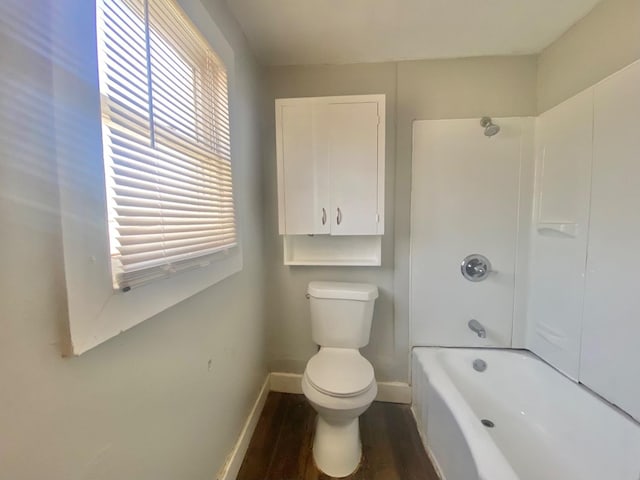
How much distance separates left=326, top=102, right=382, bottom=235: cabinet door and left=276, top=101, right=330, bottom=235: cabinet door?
68 mm

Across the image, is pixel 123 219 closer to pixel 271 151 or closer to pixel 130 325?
pixel 130 325

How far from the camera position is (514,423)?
154cm

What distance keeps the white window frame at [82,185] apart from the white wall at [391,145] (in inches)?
51.4

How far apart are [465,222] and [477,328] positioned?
0.68 meters

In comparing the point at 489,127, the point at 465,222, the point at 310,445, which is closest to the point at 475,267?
the point at 465,222

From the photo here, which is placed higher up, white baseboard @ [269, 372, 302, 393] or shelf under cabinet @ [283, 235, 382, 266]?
shelf under cabinet @ [283, 235, 382, 266]

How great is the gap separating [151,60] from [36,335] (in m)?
0.70

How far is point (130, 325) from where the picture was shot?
0.67 meters

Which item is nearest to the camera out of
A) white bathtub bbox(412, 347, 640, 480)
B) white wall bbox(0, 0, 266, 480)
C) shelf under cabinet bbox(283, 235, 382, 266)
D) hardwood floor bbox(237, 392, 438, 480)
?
white wall bbox(0, 0, 266, 480)

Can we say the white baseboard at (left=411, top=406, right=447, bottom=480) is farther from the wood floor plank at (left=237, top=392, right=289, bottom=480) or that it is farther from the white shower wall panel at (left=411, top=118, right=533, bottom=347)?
the wood floor plank at (left=237, top=392, right=289, bottom=480)

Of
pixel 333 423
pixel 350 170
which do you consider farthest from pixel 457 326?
pixel 350 170

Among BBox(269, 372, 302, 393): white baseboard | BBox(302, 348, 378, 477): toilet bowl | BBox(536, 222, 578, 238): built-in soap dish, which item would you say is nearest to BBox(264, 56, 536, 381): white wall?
BBox(269, 372, 302, 393): white baseboard

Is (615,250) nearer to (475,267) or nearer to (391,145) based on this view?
(475,267)

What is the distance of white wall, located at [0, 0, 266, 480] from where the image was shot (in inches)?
18.2
